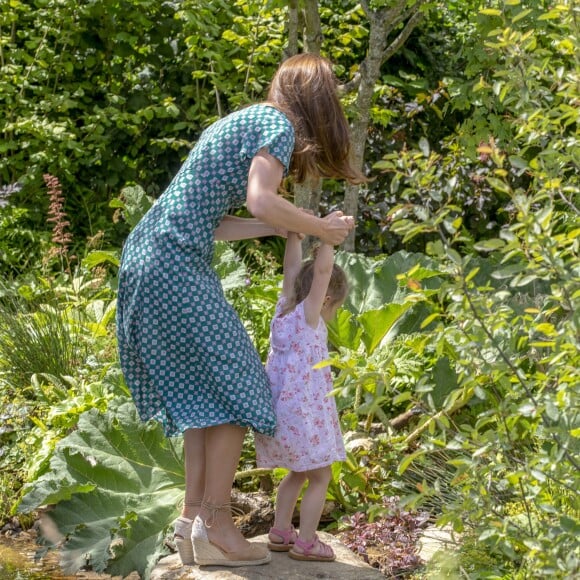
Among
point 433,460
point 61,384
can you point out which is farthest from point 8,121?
point 433,460

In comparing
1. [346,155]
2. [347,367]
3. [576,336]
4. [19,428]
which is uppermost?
[346,155]

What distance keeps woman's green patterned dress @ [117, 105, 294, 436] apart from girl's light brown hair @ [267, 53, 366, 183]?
8 cm

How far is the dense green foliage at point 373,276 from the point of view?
2.39m

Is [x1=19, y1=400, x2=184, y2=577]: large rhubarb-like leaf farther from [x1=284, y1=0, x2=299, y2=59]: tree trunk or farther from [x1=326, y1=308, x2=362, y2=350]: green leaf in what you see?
[x1=284, y1=0, x2=299, y2=59]: tree trunk

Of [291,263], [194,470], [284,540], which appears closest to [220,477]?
[194,470]

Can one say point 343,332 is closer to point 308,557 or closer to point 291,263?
point 291,263

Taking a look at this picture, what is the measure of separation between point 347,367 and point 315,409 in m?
0.78

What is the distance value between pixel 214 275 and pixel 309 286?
286 millimetres

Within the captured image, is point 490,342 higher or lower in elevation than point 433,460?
higher

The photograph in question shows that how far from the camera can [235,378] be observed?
3.11m

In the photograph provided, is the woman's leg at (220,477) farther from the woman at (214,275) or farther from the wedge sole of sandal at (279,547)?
the wedge sole of sandal at (279,547)

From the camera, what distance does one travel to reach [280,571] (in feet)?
10.6

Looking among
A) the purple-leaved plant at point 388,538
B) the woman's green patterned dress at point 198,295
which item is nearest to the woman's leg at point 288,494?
the woman's green patterned dress at point 198,295

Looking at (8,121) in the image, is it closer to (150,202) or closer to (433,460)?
(150,202)
